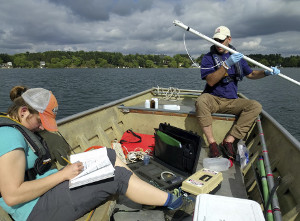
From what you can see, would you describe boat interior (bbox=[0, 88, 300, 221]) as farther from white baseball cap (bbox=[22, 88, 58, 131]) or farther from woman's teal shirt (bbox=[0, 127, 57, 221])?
white baseball cap (bbox=[22, 88, 58, 131])

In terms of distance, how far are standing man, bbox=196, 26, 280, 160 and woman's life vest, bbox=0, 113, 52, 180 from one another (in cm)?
252

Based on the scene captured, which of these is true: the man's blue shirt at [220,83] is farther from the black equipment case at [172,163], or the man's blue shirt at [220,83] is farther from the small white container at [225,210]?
the small white container at [225,210]

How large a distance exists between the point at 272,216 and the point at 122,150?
2.43 m

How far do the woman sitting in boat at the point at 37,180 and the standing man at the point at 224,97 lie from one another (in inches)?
80.6

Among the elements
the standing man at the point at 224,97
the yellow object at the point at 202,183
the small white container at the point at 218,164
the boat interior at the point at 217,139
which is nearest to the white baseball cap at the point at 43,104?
the boat interior at the point at 217,139

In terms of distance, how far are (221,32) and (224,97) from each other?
44.7 inches

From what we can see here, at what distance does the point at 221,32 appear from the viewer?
3875 millimetres

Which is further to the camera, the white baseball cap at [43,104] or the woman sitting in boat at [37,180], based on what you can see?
the white baseball cap at [43,104]

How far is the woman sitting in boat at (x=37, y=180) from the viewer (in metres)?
1.43

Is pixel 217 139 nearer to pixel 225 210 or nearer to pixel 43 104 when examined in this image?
pixel 225 210

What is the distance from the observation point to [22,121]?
1705mm

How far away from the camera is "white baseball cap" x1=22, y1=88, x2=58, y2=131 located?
1.67 meters

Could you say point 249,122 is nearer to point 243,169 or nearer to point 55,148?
point 243,169

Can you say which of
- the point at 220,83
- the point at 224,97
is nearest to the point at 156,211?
the point at 224,97
